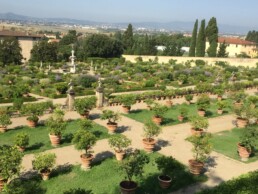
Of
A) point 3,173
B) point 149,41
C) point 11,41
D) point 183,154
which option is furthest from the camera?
point 149,41

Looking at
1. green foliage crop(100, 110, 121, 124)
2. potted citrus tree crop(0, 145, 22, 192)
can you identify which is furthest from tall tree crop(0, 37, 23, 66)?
potted citrus tree crop(0, 145, 22, 192)

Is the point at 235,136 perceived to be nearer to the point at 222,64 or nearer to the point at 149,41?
the point at 222,64

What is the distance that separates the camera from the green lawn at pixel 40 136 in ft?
49.6

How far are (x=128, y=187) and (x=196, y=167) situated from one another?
3296mm

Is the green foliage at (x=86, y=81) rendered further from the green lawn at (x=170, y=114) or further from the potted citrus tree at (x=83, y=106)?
the potted citrus tree at (x=83, y=106)

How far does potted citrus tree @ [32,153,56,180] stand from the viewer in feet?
38.7

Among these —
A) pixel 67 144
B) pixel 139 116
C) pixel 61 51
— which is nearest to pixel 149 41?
pixel 61 51

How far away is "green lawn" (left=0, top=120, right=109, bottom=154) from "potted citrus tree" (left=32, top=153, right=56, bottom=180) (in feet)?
8.79

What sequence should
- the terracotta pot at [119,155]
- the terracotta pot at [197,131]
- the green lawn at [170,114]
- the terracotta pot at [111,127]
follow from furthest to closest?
the green lawn at [170,114] → the terracotta pot at [197,131] → the terracotta pot at [111,127] → the terracotta pot at [119,155]

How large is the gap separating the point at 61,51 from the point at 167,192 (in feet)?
178

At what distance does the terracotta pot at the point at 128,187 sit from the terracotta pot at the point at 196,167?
2.92 meters

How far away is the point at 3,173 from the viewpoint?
10.6 meters

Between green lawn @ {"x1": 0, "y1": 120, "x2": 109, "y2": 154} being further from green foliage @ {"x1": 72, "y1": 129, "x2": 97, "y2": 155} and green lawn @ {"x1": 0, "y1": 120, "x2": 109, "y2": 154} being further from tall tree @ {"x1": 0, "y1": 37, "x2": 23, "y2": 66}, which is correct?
tall tree @ {"x1": 0, "y1": 37, "x2": 23, "y2": 66}

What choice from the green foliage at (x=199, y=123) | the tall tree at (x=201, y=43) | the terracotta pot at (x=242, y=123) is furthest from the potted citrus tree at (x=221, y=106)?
the tall tree at (x=201, y=43)
